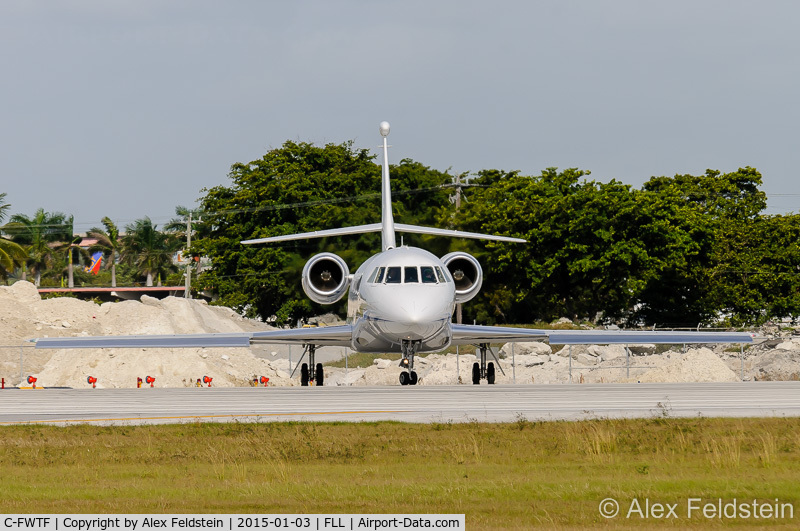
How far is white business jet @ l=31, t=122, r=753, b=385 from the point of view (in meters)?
25.4

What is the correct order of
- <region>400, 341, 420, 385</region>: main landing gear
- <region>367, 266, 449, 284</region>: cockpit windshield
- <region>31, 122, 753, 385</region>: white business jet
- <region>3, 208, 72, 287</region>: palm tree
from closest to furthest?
1. <region>31, 122, 753, 385</region>: white business jet
2. <region>367, 266, 449, 284</region>: cockpit windshield
3. <region>400, 341, 420, 385</region>: main landing gear
4. <region>3, 208, 72, 287</region>: palm tree

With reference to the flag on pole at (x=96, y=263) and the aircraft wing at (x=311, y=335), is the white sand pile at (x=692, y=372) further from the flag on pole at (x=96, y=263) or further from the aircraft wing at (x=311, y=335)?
the flag on pole at (x=96, y=263)

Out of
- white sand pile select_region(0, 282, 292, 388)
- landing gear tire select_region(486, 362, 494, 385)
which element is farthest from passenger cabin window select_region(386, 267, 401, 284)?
white sand pile select_region(0, 282, 292, 388)

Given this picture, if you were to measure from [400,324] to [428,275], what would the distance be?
4.97ft

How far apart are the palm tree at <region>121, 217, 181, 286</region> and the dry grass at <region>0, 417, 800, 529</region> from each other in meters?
109

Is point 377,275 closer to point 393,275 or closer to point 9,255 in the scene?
point 393,275

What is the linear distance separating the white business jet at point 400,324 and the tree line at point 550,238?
69.7ft

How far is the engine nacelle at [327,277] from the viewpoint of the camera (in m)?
30.7

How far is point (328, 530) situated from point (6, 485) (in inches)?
178

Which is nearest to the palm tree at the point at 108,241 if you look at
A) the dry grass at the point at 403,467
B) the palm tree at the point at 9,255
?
the palm tree at the point at 9,255

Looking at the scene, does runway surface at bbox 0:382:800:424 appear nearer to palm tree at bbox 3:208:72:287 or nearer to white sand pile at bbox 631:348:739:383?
white sand pile at bbox 631:348:739:383

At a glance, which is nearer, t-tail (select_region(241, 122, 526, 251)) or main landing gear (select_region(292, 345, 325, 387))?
t-tail (select_region(241, 122, 526, 251))

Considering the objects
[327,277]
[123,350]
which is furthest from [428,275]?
[123,350]

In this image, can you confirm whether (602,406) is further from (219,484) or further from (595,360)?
(595,360)
